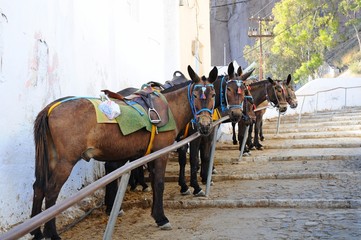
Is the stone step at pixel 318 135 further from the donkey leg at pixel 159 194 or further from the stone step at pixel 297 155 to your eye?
the donkey leg at pixel 159 194

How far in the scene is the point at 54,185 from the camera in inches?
173

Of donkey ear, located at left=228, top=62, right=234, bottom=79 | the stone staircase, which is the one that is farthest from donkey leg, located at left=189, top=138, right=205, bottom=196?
donkey ear, located at left=228, top=62, right=234, bottom=79

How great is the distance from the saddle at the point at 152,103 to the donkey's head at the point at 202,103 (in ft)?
1.29

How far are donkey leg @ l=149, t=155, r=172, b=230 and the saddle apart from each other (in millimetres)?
500

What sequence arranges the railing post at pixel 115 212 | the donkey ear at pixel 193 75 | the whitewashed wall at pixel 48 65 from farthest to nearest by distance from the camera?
the donkey ear at pixel 193 75
the whitewashed wall at pixel 48 65
the railing post at pixel 115 212

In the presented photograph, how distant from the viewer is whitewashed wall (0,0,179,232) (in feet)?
15.6

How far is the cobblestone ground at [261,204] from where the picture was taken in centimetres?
493

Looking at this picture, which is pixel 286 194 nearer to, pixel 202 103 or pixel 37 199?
pixel 202 103

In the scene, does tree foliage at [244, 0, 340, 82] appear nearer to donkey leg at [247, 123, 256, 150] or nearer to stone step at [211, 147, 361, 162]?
donkey leg at [247, 123, 256, 150]

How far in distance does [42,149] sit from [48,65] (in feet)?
5.79

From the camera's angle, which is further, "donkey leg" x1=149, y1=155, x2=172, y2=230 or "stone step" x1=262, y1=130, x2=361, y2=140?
"stone step" x1=262, y1=130, x2=361, y2=140

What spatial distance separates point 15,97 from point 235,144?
9.11 m

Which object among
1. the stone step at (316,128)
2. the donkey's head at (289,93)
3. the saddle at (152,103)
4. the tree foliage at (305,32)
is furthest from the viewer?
the tree foliage at (305,32)

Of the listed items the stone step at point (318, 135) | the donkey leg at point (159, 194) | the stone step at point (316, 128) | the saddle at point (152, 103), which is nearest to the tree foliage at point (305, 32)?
the stone step at point (316, 128)
